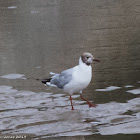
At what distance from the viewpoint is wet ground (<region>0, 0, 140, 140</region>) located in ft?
22.0

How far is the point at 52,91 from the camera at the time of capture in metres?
8.31

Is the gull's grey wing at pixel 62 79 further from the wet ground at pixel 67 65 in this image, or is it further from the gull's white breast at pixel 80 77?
the wet ground at pixel 67 65

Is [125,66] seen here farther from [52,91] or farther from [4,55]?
[4,55]

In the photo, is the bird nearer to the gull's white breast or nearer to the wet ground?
the gull's white breast

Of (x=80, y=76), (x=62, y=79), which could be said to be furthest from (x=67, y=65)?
(x=80, y=76)

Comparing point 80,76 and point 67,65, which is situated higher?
point 80,76

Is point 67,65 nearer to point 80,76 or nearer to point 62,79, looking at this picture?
point 62,79

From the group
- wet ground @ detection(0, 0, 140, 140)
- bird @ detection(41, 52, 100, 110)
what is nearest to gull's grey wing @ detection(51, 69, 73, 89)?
bird @ detection(41, 52, 100, 110)

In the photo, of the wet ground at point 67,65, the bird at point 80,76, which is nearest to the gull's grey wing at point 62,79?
the bird at point 80,76

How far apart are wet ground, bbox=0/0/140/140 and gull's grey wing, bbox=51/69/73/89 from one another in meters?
0.28

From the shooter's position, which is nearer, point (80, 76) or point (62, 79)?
point (80, 76)

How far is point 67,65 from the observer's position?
9.48 meters

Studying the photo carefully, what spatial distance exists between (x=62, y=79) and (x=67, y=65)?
1898mm

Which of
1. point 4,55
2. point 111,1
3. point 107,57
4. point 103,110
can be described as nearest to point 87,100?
point 103,110
